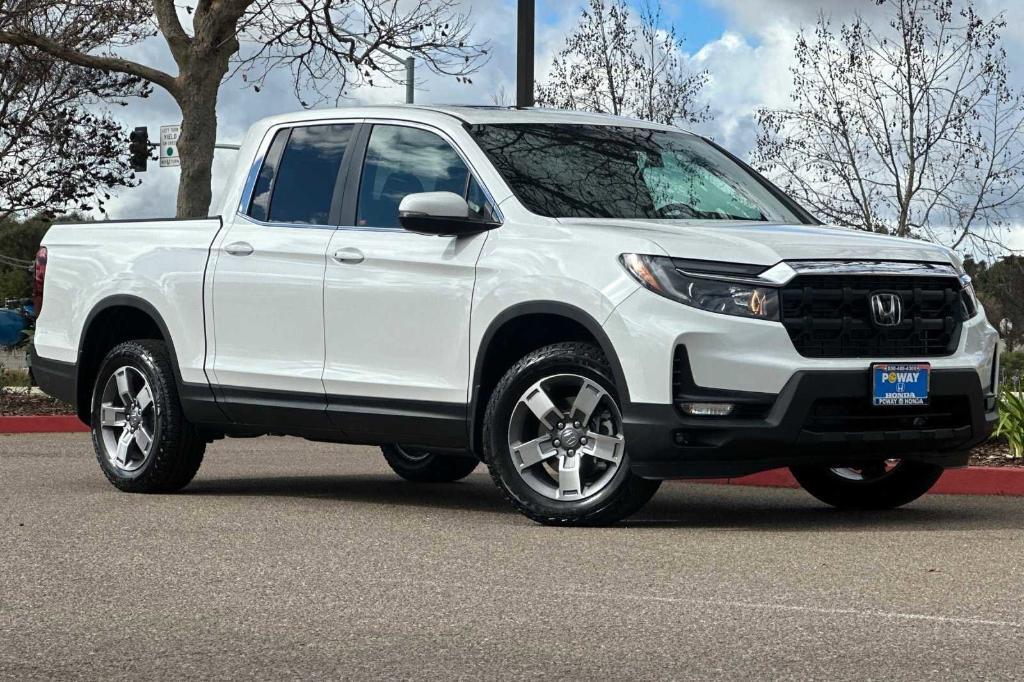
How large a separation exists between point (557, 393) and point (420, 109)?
1995 millimetres

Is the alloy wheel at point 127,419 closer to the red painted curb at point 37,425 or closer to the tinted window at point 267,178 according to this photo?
the tinted window at point 267,178

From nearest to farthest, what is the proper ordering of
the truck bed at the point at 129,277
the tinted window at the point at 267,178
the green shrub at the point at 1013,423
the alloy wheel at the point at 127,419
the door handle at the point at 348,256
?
the door handle at the point at 348,256 < the tinted window at the point at 267,178 < the truck bed at the point at 129,277 < the alloy wheel at the point at 127,419 < the green shrub at the point at 1013,423

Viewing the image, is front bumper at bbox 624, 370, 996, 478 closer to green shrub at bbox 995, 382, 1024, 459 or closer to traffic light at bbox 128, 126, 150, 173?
green shrub at bbox 995, 382, 1024, 459

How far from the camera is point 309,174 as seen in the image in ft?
32.2

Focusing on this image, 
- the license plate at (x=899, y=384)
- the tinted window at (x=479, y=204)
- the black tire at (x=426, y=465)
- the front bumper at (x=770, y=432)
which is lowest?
the black tire at (x=426, y=465)

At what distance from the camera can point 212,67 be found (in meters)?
21.2

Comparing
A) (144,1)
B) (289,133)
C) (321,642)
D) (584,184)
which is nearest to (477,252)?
(584,184)

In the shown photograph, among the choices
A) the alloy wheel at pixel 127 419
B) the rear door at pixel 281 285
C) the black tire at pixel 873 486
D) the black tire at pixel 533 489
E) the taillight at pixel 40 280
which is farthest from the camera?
the taillight at pixel 40 280

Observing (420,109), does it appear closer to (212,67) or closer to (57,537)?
(57,537)

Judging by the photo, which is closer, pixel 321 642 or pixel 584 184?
pixel 321 642

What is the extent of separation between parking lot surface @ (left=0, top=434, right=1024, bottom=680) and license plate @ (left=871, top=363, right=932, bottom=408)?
2.11 feet

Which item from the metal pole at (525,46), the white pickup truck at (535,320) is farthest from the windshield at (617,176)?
the metal pole at (525,46)

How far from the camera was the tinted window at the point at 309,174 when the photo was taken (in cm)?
964

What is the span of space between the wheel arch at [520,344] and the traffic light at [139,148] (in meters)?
20.4
